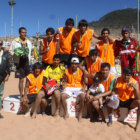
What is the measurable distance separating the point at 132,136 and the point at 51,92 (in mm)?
2028

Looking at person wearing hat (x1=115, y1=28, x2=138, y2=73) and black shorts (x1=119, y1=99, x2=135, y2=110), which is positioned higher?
person wearing hat (x1=115, y1=28, x2=138, y2=73)

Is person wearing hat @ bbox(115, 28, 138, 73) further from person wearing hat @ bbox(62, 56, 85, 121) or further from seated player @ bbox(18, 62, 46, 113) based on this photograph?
seated player @ bbox(18, 62, 46, 113)

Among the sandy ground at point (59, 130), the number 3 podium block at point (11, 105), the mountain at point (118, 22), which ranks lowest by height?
the sandy ground at point (59, 130)

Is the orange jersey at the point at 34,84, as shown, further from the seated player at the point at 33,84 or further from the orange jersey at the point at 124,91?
the orange jersey at the point at 124,91

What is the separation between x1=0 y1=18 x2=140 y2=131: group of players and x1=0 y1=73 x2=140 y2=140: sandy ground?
0.69ft

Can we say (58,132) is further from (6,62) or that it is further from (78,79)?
(6,62)

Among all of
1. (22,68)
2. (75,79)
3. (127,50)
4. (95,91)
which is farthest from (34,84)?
(127,50)

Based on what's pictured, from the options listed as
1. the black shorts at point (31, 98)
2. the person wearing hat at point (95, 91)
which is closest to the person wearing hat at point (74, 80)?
the person wearing hat at point (95, 91)

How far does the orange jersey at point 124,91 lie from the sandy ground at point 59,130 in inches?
24.7

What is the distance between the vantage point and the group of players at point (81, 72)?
160 inches

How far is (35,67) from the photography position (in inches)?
179

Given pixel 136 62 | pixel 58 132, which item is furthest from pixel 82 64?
pixel 58 132

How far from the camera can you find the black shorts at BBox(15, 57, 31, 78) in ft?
16.4

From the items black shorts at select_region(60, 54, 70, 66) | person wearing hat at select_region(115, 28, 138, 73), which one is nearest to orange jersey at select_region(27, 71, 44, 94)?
black shorts at select_region(60, 54, 70, 66)
